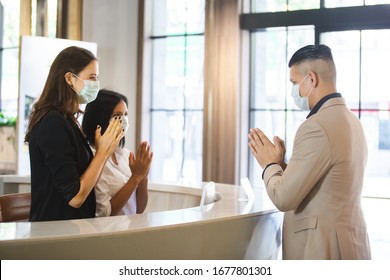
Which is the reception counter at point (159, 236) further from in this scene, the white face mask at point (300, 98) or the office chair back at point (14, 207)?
the office chair back at point (14, 207)

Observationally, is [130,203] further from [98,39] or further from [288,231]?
[98,39]

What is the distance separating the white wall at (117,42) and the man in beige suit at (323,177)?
16.2 feet

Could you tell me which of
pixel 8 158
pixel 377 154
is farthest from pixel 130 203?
pixel 8 158

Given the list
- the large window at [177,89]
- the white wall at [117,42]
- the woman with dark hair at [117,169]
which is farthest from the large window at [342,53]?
the woman with dark hair at [117,169]

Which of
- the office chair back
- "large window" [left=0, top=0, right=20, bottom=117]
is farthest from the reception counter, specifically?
"large window" [left=0, top=0, right=20, bottom=117]

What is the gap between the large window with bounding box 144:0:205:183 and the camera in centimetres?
674

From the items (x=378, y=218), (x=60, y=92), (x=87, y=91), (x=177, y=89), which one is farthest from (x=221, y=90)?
(x=60, y=92)

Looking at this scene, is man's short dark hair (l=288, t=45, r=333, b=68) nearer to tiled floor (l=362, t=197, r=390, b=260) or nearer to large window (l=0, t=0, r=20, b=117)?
tiled floor (l=362, t=197, r=390, b=260)

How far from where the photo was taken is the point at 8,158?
24.4 ft

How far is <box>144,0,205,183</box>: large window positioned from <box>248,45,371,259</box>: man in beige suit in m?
4.69

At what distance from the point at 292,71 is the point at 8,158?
6.16 metres

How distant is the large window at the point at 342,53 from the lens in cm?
589

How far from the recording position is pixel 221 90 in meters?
6.29

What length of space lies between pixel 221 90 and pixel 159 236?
4.64 meters
